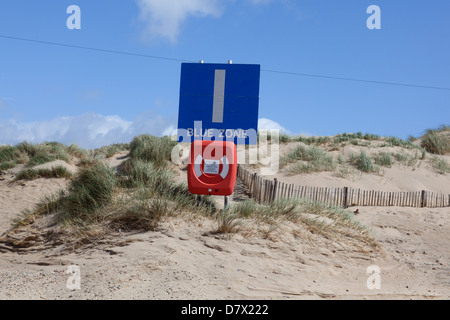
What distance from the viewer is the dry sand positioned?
521 cm

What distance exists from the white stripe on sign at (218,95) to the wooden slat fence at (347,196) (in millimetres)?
5576

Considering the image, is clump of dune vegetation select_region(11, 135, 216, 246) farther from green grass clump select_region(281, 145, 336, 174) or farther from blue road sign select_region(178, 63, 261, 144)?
green grass clump select_region(281, 145, 336, 174)

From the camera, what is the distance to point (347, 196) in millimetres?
14680

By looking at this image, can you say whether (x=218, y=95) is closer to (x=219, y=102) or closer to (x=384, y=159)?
(x=219, y=102)

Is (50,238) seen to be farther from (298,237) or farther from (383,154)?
(383,154)

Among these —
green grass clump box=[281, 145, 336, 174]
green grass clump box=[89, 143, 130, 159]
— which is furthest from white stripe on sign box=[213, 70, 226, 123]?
green grass clump box=[89, 143, 130, 159]

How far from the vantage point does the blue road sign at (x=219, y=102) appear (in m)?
8.04

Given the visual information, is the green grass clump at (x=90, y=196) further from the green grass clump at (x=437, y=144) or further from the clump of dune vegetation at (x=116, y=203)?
the green grass clump at (x=437, y=144)

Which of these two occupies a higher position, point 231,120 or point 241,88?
point 241,88

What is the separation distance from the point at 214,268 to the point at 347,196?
9732mm

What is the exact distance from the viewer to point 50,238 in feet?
24.5

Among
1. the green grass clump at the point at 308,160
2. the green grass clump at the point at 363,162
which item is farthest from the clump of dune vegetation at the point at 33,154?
the green grass clump at the point at 363,162

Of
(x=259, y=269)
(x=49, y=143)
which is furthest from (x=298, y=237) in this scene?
(x=49, y=143)

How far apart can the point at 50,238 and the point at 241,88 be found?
4169 mm
